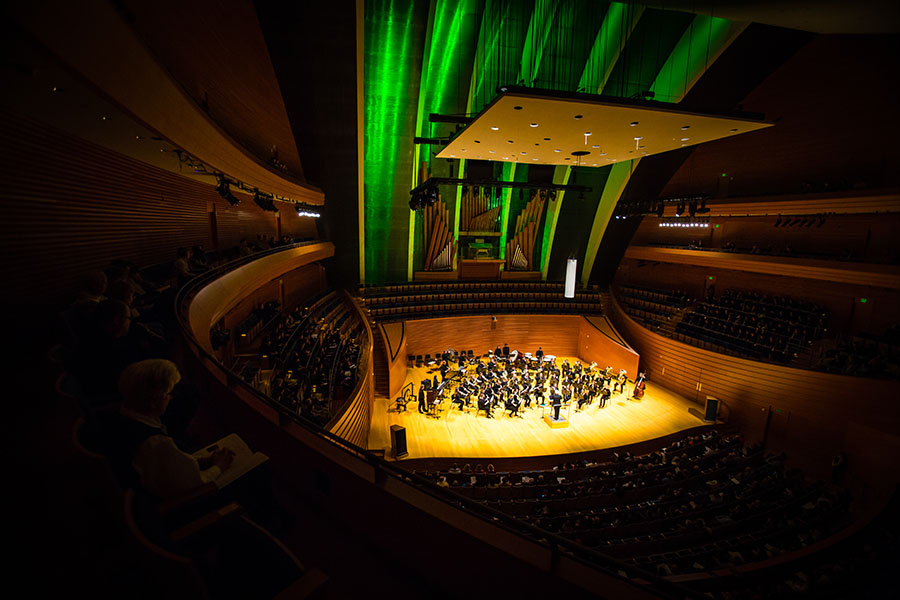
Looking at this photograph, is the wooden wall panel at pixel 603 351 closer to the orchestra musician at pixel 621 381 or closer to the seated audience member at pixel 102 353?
the orchestra musician at pixel 621 381

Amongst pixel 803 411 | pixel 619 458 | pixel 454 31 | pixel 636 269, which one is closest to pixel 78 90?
pixel 619 458

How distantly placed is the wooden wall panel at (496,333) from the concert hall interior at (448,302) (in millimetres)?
125

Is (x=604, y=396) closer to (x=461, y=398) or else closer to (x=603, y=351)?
(x=603, y=351)

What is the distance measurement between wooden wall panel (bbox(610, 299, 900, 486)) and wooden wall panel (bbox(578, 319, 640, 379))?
1310 millimetres

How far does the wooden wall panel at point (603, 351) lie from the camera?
1428cm

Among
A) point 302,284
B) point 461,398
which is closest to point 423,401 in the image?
point 461,398

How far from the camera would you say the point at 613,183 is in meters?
16.1

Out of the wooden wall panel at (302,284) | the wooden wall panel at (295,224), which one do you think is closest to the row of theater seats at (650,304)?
the wooden wall panel at (302,284)

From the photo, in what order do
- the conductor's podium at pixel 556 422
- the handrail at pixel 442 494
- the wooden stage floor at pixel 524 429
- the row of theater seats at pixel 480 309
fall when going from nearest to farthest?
the handrail at pixel 442 494 < the wooden stage floor at pixel 524 429 < the conductor's podium at pixel 556 422 < the row of theater seats at pixel 480 309

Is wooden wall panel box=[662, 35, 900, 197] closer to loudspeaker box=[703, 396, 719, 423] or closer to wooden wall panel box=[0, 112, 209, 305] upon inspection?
loudspeaker box=[703, 396, 719, 423]

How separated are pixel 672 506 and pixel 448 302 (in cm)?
1072

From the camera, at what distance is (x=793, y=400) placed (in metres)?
10.5

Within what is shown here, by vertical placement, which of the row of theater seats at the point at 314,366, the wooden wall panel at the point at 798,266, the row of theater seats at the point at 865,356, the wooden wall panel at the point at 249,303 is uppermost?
the wooden wall panel at the point at 798,266

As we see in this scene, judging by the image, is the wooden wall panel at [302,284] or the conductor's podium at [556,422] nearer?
the conductor's podium at [556,422]
